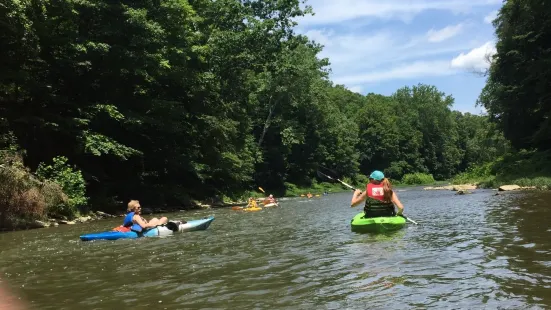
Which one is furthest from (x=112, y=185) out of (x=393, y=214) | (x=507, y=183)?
(x=507, y=183)

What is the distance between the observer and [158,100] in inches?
1021

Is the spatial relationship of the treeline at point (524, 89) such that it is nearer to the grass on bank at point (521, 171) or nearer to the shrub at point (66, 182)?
the grass on bank at point (521, 171)

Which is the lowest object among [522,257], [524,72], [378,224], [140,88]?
[522,257]

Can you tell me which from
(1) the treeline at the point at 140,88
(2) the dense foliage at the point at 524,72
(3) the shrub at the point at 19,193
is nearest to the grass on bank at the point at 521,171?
(2) the dense foliage at the point at 524,72

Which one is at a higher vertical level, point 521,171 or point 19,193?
point 19,193

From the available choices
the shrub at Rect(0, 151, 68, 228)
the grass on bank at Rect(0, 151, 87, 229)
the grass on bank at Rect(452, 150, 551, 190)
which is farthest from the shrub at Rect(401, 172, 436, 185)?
the shrub at Rect(0, 151, 68, 228)

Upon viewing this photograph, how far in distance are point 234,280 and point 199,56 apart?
24.4 m

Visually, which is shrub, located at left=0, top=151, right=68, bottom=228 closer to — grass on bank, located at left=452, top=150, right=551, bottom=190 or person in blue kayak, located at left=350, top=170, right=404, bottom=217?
person in blue kayak, located at left=350, top=170, right=404, bottom=217

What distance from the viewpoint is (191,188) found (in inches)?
1232

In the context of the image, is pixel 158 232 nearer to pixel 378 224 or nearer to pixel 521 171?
pixel 378 224

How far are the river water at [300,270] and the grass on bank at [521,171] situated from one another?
56.5ft


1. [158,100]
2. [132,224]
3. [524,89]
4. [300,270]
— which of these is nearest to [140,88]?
[158,100]

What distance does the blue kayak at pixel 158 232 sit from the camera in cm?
1270

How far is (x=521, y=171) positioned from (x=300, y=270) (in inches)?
1170
